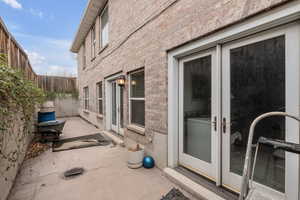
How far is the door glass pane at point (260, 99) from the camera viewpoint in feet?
5.27

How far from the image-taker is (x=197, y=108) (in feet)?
8.30

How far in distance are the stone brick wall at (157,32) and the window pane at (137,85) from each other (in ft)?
0.82

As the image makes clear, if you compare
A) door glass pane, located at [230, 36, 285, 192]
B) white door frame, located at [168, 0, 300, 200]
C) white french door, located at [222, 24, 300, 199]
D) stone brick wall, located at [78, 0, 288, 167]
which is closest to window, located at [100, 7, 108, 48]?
stone brick wall, located at [78, 0, 288, 167]

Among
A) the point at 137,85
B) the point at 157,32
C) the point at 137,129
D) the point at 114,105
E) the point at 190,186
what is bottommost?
the point at 190,186

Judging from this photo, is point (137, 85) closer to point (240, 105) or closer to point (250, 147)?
point (240, 105)

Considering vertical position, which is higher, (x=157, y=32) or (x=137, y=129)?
(x=157, y=32)

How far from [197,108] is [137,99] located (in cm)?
190

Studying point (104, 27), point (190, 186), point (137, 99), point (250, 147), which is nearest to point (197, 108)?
point (190, 186)

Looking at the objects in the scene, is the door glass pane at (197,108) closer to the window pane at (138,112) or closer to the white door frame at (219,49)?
the white door frame at (219,49)

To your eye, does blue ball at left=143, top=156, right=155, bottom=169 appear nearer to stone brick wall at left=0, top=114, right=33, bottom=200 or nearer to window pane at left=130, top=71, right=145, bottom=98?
window pane at left=130, top=71, right=145, bottom=98

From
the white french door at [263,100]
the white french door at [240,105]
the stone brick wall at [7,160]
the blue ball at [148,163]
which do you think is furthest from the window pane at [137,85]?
the stone brick wall at [7,160]

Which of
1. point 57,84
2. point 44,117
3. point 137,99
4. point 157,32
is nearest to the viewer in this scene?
point 157,32

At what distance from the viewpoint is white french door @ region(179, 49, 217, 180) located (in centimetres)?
222

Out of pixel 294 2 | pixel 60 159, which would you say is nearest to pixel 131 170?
pixel 60 159
